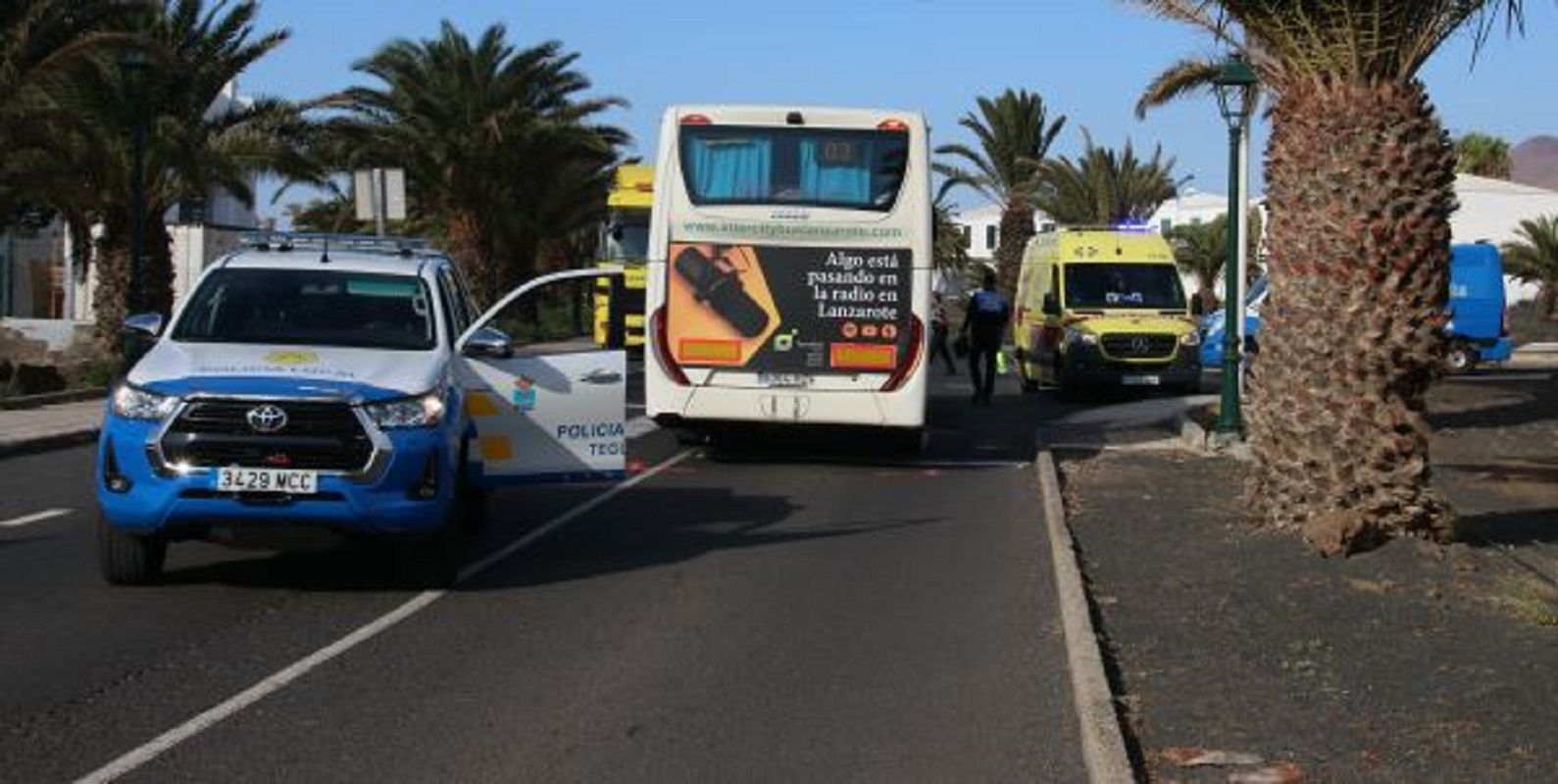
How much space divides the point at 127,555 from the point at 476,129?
101ft

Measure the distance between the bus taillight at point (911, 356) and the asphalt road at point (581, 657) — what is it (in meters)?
3.02

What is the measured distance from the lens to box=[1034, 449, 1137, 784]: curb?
20.9 ft

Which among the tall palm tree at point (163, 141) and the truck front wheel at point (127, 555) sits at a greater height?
the tall palm tree at point (163, 141)

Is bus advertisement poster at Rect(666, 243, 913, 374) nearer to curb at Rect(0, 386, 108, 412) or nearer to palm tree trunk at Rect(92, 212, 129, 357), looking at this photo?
curb at Rect(0, 386, 108, 412)

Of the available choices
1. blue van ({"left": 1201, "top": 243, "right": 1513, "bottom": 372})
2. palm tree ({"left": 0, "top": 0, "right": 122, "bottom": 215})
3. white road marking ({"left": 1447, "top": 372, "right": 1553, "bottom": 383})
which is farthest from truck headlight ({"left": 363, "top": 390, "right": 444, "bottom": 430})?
blue van ({"left": 1201, "top": 243, "right": 1513, "bottom": 372})

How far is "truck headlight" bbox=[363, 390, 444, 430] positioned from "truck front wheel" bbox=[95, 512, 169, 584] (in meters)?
1.46

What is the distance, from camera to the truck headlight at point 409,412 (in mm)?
9469

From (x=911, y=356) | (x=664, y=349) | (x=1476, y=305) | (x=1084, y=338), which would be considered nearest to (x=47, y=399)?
(x=664, y=349)

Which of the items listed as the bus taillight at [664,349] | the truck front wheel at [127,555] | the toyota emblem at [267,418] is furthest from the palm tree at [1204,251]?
the toyota emblem at [267,418]

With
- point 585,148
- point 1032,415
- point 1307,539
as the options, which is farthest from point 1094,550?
point 585,148

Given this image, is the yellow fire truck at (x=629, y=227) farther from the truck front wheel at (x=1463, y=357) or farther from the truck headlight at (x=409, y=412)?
the truck headlight at (x=409, y=412)

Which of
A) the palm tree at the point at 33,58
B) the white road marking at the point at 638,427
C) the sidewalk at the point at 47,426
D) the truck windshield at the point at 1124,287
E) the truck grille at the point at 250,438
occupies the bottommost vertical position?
the white road marking at the point at 638,427

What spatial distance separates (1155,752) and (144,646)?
481 cm

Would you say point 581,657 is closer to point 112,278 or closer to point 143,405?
point 143,405
